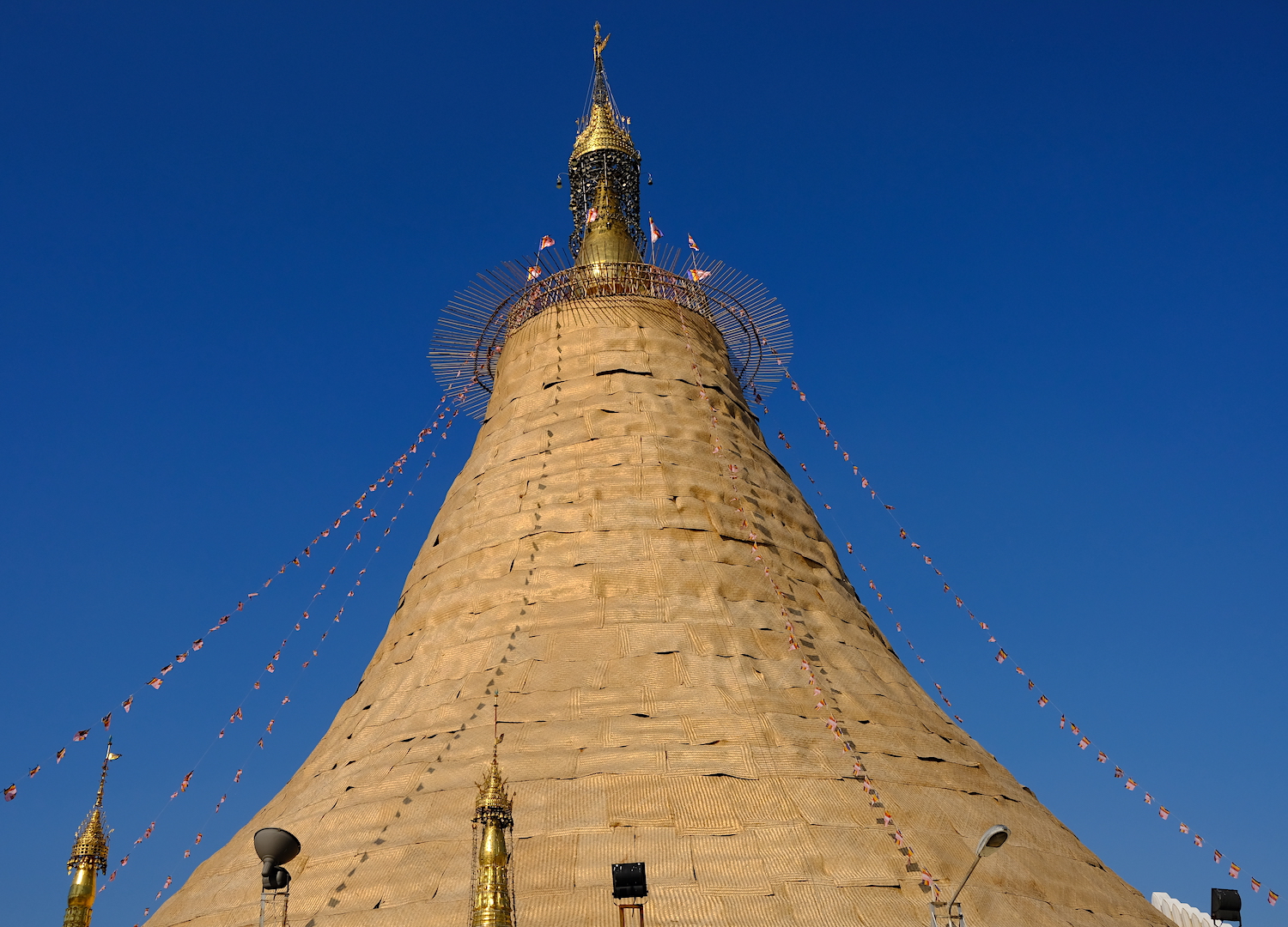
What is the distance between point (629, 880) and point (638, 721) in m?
3.34

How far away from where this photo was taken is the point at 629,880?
1026 centimetres

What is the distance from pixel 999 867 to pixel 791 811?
2452 millimetres

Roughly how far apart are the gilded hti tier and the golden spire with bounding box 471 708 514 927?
62 mm

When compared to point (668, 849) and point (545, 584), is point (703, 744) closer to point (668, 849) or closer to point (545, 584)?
point (668, 849)

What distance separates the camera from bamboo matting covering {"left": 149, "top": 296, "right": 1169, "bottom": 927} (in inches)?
468

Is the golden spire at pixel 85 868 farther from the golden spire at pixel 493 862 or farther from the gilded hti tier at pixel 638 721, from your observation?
the golden spire at pixel 493 862

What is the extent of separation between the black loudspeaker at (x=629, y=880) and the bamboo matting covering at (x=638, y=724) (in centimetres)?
84

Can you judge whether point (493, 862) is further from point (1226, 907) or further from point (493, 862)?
point (1226, 907)

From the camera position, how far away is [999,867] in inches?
511

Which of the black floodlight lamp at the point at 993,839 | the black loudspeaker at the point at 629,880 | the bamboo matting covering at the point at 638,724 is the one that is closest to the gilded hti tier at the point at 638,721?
the bamboo matting covering at the point at 638,724

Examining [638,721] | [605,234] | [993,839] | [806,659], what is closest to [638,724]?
[638,721]

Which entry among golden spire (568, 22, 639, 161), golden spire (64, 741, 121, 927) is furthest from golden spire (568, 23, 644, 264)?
golden spire (64, 741, 121, 927)

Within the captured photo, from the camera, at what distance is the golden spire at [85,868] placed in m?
13.1

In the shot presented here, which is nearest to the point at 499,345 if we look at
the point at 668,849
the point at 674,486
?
the point at 674,486
